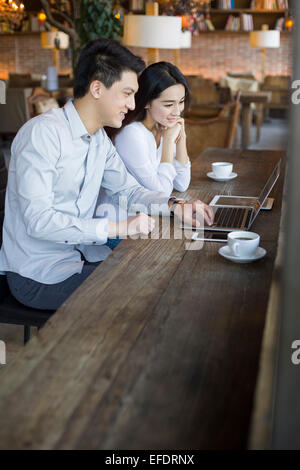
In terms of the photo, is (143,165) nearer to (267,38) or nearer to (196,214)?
(196,214)

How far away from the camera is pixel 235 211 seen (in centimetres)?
184

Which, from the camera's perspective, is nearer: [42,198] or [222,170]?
[42,198]

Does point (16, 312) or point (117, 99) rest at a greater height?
point (117, 99)

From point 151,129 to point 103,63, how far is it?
696 mm

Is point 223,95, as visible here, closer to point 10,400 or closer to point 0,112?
point 0,112

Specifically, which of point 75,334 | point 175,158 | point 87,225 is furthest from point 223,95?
point 75,334

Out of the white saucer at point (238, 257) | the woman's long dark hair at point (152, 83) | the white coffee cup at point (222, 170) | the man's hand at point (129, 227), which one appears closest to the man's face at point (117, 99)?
the man's hand at point (129, 227)

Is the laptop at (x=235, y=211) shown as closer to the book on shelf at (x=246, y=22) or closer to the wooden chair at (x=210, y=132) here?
the wooden chair at (x=210, y=132)

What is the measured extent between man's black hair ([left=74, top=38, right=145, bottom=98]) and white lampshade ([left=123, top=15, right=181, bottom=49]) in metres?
1.96

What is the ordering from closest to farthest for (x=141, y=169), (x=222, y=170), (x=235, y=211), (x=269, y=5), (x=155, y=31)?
1. (x=235, y=211)
2. (x=141, y=169)
3. (x=222, y=170)
4. (x=155, y=31)
5. (x=269, y=5)

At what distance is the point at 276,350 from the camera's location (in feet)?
2.55

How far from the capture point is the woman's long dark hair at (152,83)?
7.34 feet

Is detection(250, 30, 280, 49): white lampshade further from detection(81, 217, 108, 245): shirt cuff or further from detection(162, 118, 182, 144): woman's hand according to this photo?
detection(81, 217, 108, 245): shirt cuff

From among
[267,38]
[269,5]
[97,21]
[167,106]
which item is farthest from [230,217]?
[269,5]
